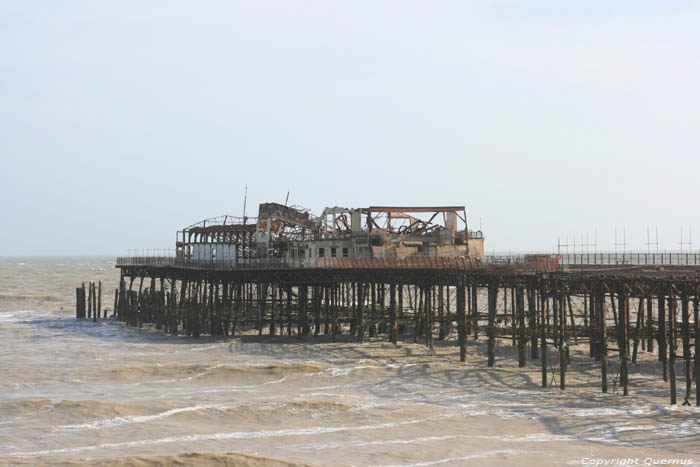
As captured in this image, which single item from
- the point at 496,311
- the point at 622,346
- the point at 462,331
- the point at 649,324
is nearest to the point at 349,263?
the point at 496,311

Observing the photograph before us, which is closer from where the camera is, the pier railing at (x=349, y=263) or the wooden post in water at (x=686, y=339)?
the wooden post in water at (x=686, y=339)

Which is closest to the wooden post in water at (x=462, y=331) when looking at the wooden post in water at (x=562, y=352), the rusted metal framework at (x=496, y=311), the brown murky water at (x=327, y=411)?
the rusted metal framework at (x=496, y=311)

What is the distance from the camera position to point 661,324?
136 feet

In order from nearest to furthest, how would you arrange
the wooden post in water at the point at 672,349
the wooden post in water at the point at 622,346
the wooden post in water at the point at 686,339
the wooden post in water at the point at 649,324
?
1. the wooden post in water at the point at 686,339
2. the wooden post in water at the point at 672,349
3. the wooden post in water at the point at 622,346
4. the wooden post in water at the point at 649,324

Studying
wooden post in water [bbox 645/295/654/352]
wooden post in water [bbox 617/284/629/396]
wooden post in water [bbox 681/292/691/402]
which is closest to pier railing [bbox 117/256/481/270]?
wooden post in water [bbox 645/295/654/352]

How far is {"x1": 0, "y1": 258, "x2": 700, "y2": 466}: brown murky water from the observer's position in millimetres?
28359

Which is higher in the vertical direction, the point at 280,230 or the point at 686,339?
the point at 280,230

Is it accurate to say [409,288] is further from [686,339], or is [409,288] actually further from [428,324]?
[686,339]

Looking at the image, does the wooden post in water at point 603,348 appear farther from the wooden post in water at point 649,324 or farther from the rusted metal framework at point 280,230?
the rusted metal framework at point 280,230

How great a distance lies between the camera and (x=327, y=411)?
34.9 meters

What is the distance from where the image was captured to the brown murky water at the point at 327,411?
93.0 feet

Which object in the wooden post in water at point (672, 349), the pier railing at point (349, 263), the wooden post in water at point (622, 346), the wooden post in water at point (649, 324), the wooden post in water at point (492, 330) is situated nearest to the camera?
the wooden post in water at point (672, 349)

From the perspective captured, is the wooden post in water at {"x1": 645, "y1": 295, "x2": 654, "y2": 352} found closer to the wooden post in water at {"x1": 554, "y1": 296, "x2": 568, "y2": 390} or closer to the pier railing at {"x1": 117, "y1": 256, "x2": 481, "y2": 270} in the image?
the wooden post in water at {"x1": 554, "y1": 296, "x2": 568, "y2": 390}

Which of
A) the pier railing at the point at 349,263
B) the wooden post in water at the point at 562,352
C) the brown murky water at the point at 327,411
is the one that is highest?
the pier railing at the point at 349,263
